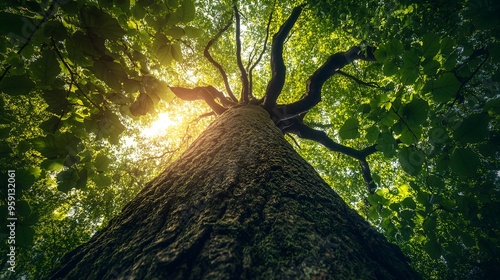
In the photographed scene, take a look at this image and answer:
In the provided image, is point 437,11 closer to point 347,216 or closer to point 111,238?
point 347,216

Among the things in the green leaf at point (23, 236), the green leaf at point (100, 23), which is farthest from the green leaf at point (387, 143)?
the green leaf at point (23, 236)

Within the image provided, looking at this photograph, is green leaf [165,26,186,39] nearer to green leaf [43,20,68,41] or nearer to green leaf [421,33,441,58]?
green leaf [43,20,68,41]

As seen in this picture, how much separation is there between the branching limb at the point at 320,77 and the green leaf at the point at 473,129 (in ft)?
17.1

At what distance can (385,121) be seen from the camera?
141 cm

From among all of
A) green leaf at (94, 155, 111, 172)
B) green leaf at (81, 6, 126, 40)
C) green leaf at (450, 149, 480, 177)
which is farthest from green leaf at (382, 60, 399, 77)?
green leaf at (94, 155, 111, 172)

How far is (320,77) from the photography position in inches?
247

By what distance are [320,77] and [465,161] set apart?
542 cm

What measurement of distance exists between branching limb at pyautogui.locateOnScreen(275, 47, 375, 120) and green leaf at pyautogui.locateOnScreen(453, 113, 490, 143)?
522cm

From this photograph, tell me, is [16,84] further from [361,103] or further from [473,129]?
[473,129]

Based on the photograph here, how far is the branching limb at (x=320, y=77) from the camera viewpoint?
6.15 m

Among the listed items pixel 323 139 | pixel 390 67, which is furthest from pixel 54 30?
pixel 323 139

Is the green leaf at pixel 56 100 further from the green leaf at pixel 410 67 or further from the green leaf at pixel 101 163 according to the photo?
the green leaf at pixel 410 67

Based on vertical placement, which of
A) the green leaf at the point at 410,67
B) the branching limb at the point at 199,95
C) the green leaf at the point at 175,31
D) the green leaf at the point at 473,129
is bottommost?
the green leaf at the point at 473,129

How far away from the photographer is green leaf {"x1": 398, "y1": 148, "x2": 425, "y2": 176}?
4.73ft
